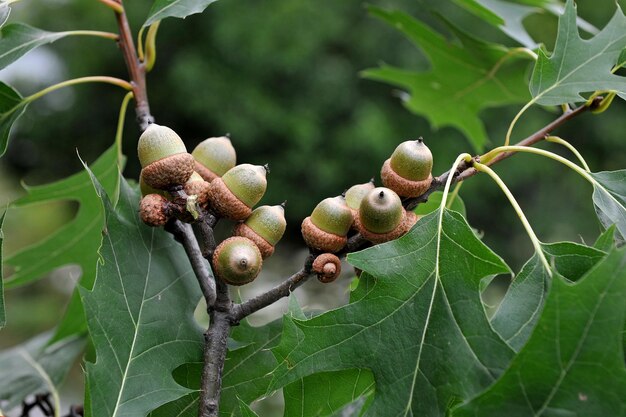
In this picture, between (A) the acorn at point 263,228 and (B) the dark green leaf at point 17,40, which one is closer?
(A) the acorn at point 263,228

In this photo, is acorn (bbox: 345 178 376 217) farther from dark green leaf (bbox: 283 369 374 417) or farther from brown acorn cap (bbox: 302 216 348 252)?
dark green leaf (bbox: 283 369 374 417)

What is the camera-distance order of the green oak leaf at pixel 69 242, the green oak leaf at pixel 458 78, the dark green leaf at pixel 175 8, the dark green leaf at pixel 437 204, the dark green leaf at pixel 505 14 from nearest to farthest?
the dark green leaf at pixel 175 8 < the dark green leaf at pixel 437 204 < the dark green leaf at pixel 505 14 < the green oak leaf at pixel 69 242 < the green oak leaf at pixel 458 78

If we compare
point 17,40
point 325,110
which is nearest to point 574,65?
point 17,40

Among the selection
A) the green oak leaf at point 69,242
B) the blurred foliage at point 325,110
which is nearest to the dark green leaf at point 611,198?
the green oak leaf at point 69,242

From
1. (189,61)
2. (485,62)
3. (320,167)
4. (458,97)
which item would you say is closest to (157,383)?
(485,62)

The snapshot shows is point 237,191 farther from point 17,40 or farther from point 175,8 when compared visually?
point 17,40

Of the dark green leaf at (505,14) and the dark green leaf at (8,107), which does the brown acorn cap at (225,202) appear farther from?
the dark green leaf at (505,14)
